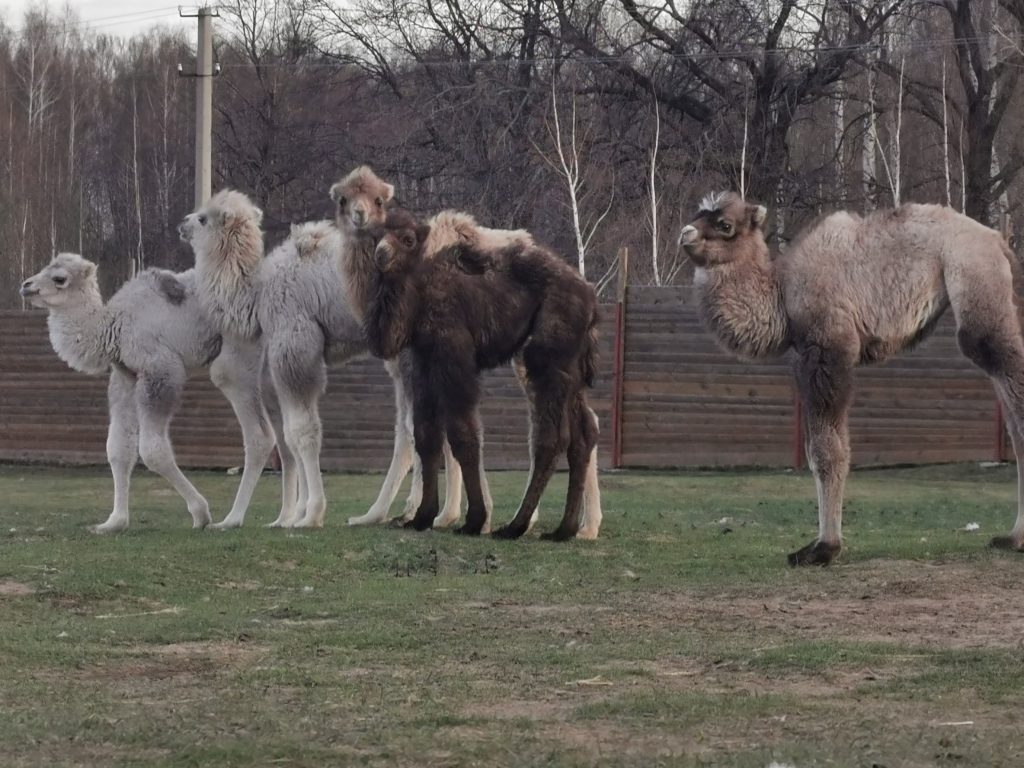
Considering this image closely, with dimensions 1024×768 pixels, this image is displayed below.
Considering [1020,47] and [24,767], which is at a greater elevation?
[1020,47]

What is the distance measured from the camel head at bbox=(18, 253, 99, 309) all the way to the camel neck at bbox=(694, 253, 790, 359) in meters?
4.99

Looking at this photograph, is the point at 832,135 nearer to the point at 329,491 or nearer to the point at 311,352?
the point at 329,491

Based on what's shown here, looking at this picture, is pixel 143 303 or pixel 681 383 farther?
pixel 681 383

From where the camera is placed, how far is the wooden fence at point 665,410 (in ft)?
68.4

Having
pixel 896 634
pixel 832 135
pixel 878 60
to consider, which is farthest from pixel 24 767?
pixel 832 135

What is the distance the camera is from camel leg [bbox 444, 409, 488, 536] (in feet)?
35.8

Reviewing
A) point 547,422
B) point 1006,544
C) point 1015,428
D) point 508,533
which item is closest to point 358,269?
point 547,422

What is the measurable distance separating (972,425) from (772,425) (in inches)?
94.6

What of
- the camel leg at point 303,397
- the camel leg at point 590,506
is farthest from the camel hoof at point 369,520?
the camel leg at point 590,506

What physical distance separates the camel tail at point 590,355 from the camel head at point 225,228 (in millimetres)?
2841

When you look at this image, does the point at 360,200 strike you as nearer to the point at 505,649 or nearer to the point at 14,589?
the point at 14,589

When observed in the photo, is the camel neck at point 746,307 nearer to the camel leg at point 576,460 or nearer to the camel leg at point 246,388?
the camel leg at point 576,460

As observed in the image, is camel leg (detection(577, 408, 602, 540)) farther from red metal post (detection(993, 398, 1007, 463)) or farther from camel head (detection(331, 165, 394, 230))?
red metal post (detection(993, 398, 1007, 463))

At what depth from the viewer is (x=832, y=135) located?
35875 mm
